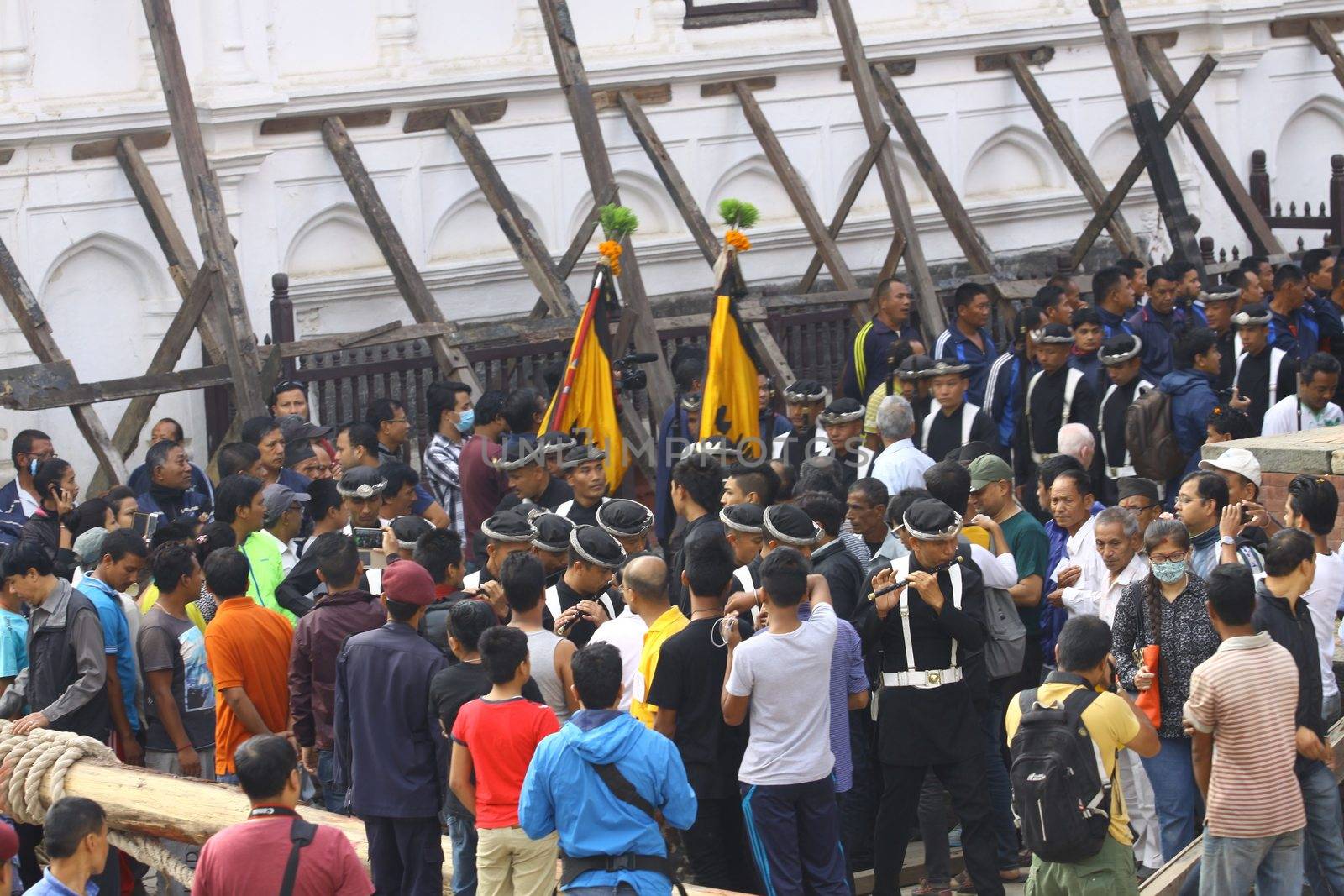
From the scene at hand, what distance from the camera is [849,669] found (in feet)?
23.3

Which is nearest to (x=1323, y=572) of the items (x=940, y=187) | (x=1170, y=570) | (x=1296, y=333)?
(x=1170, y=570)

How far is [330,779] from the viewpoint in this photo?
781cm

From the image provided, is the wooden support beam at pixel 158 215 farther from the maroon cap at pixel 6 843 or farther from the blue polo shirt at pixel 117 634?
the maroon cap at pixel 6 843

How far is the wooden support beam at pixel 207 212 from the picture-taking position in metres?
12.4

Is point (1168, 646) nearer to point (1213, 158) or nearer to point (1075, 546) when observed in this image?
point (1075, 546)

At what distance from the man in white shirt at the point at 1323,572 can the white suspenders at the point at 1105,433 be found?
109 inches

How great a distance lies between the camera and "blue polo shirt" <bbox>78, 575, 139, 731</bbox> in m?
8.18

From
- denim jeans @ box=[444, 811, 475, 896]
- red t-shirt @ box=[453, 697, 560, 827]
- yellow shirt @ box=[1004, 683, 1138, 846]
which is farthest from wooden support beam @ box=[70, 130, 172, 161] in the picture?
yellow shirt @ box=[1004, 683, 1138, 846]

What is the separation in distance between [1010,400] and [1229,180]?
555 cm

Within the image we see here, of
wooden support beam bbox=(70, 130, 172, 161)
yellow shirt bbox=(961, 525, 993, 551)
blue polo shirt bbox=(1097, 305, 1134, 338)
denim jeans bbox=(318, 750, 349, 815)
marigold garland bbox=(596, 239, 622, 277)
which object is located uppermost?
wooden support beam bbox=(70, 130, 172, 161)

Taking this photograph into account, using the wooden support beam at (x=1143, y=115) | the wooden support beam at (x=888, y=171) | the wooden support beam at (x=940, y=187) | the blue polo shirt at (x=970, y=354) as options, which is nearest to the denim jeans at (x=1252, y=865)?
the blue polo shirt at (x=970, y=354)

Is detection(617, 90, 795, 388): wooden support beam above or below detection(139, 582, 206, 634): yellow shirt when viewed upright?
above

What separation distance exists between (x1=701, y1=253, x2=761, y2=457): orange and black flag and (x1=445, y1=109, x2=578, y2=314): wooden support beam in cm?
254

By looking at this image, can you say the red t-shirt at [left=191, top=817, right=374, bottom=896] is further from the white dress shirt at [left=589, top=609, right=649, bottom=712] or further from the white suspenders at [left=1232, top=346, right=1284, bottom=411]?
the white suspenders at [left=1232, top=346, right=1284, bottom=411]
